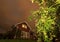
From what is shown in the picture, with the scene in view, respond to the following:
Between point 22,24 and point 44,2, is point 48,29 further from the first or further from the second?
point 22,24

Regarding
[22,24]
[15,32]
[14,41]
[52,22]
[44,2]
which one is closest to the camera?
[52,22]

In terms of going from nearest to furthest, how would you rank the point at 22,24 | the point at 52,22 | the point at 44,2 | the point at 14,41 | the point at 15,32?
1. the point at 52,22
2. the point at 44,2
3. the point at 14,41
4. the point at 15,32
5. the point at 22,24

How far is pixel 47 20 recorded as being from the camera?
41.0 ft

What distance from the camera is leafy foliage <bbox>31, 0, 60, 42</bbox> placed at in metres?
12.5

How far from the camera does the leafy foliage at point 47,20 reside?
12513 millimetres

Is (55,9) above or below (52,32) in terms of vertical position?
above

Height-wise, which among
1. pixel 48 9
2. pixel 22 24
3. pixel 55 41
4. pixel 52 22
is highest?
pixel 22 24

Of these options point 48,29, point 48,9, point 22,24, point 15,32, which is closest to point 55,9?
point 48,9

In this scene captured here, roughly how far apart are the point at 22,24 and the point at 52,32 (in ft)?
57.3

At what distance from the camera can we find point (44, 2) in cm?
1334

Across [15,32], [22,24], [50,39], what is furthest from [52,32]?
[22,24]

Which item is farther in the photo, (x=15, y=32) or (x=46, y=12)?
(x=15, y=32)

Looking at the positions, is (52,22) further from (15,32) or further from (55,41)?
(15,32)

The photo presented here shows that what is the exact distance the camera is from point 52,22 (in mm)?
12438
